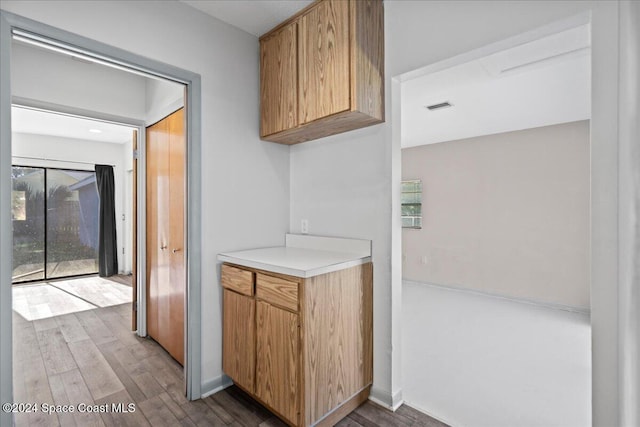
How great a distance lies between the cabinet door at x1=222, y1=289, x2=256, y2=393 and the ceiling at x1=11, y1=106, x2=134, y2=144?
3.22m

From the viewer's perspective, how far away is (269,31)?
2.26 m

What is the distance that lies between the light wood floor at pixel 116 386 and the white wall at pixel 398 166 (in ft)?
→ 2.65

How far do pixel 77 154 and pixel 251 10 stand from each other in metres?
5.08

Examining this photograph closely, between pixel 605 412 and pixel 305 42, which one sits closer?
pixel 605 412

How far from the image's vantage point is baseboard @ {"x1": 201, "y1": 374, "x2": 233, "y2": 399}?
6.64ft

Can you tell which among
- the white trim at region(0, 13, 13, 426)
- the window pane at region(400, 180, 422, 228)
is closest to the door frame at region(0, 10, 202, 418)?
the white trim at region(0, 13, 13, 426)


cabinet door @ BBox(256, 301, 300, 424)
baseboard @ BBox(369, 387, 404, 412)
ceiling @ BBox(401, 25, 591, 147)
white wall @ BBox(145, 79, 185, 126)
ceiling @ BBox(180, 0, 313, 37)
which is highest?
ceiling @ BBox(180, 0, 313, 37)

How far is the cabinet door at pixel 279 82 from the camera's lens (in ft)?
6.71

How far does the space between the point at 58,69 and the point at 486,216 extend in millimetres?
5446

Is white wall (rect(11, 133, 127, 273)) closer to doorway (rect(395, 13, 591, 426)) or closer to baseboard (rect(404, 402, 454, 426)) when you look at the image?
doorway (rect(395, 13, 591, 426))

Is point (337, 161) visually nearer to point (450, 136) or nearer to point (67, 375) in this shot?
point (67, 375)

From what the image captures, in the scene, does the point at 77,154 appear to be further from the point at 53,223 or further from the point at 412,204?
the point at 412,204

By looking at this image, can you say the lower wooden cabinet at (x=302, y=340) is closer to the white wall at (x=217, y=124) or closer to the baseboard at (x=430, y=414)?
the white wall at (x=217, y=124)

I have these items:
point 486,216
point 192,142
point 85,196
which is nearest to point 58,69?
point 192,142
